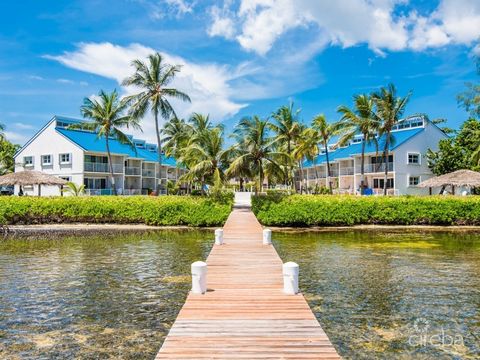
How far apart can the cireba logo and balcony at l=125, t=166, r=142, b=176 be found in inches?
1764

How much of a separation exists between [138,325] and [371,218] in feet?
75.4

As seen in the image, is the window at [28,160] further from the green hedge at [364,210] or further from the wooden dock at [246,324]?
the wooden dock at [246,324]

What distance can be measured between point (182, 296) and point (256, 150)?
20.0 m

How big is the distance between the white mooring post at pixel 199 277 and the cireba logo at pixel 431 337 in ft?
14.5

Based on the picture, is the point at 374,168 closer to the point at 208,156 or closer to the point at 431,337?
the point at 208,156

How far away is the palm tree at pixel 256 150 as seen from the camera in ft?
99.5

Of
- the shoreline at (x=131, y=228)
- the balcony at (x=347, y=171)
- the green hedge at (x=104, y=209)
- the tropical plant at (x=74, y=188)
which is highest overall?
the balcony at (x=347, y=171)

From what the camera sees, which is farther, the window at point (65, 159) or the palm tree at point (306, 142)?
the palm tree at point (306, 142)

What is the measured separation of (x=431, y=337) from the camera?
836 cm

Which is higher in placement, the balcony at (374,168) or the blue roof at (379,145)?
the blue roof at (379,145)

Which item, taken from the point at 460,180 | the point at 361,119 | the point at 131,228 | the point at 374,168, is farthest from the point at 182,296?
the point at 374,168

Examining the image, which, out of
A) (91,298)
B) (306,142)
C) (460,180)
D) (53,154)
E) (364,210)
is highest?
(306,142)

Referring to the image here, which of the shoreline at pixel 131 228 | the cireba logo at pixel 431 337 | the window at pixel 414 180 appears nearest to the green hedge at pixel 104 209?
the shoreline at pixel 131 228

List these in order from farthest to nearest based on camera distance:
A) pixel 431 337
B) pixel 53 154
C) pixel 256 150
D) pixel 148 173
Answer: pixel 148 173, pixel 53 154, pixel 256 150, pixel 431 337
